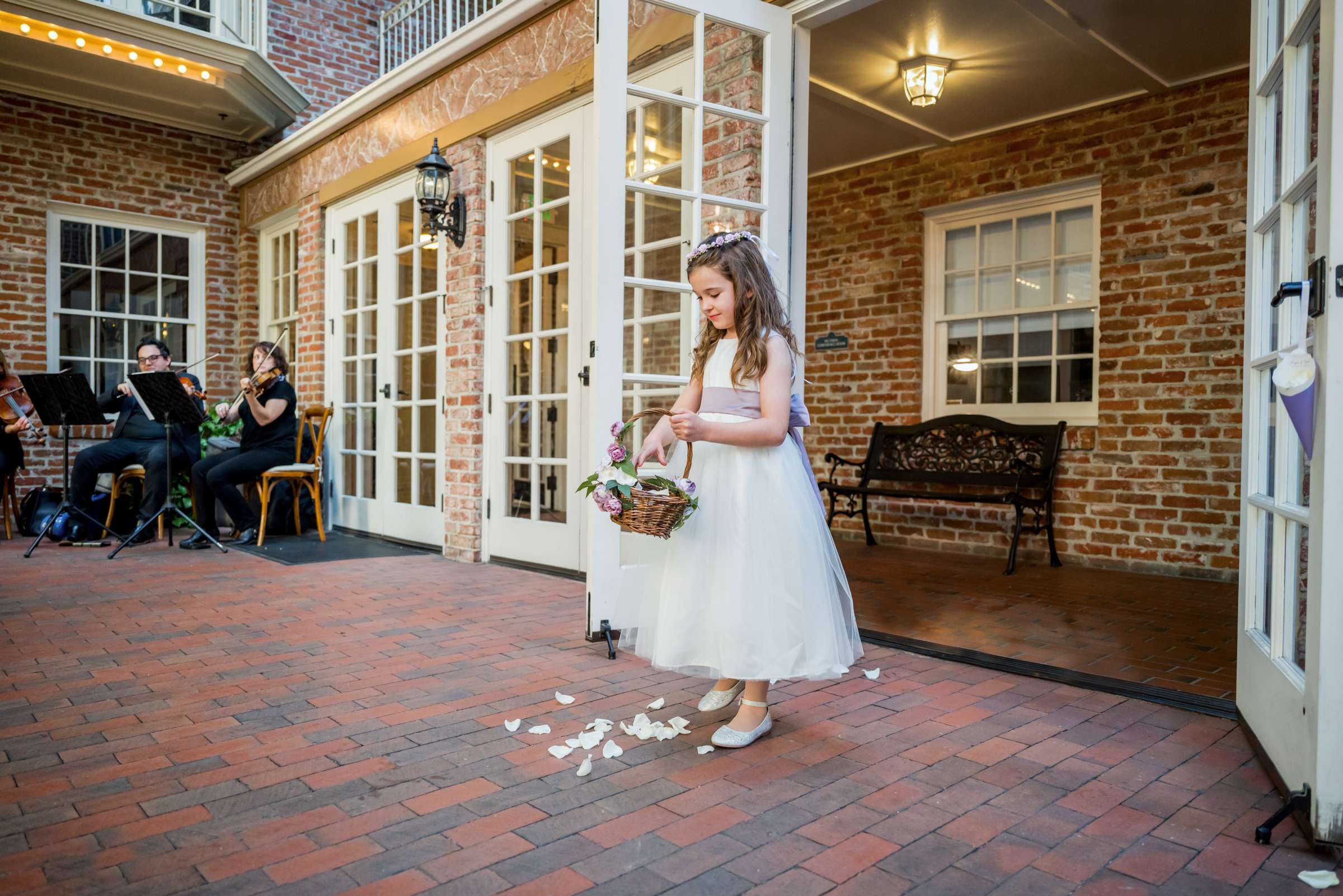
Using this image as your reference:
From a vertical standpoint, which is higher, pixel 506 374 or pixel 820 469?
pixel 506 374

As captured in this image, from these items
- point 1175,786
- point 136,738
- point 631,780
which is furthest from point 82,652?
point 1175,786

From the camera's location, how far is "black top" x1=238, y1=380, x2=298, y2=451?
636 centimetres

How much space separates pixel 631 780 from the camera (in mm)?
2164

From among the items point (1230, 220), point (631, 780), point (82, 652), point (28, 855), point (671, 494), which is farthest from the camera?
point (1230, 220)

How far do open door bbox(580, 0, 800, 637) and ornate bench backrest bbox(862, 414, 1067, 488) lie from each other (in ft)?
9.42

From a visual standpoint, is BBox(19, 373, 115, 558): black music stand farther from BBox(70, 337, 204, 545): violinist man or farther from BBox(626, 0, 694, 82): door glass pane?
BBox(626, 0, 694, 82): door glass pane

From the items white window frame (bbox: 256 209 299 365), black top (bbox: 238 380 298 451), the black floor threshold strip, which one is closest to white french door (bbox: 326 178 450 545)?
black top (bbox: 238 380 298 451)

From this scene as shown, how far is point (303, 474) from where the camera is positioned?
21.1 ft

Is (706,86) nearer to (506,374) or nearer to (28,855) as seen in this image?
(506,374)

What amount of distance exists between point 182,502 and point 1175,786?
6755mm

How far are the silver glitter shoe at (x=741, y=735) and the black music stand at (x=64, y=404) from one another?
5.26 meters

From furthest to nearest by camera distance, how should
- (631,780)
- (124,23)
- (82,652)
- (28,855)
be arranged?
(124,23) < (82,652) < (631,780) < (28,855)

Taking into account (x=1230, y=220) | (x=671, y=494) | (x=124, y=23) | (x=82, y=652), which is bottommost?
(x=82, y=652)

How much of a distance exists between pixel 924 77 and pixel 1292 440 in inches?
142
